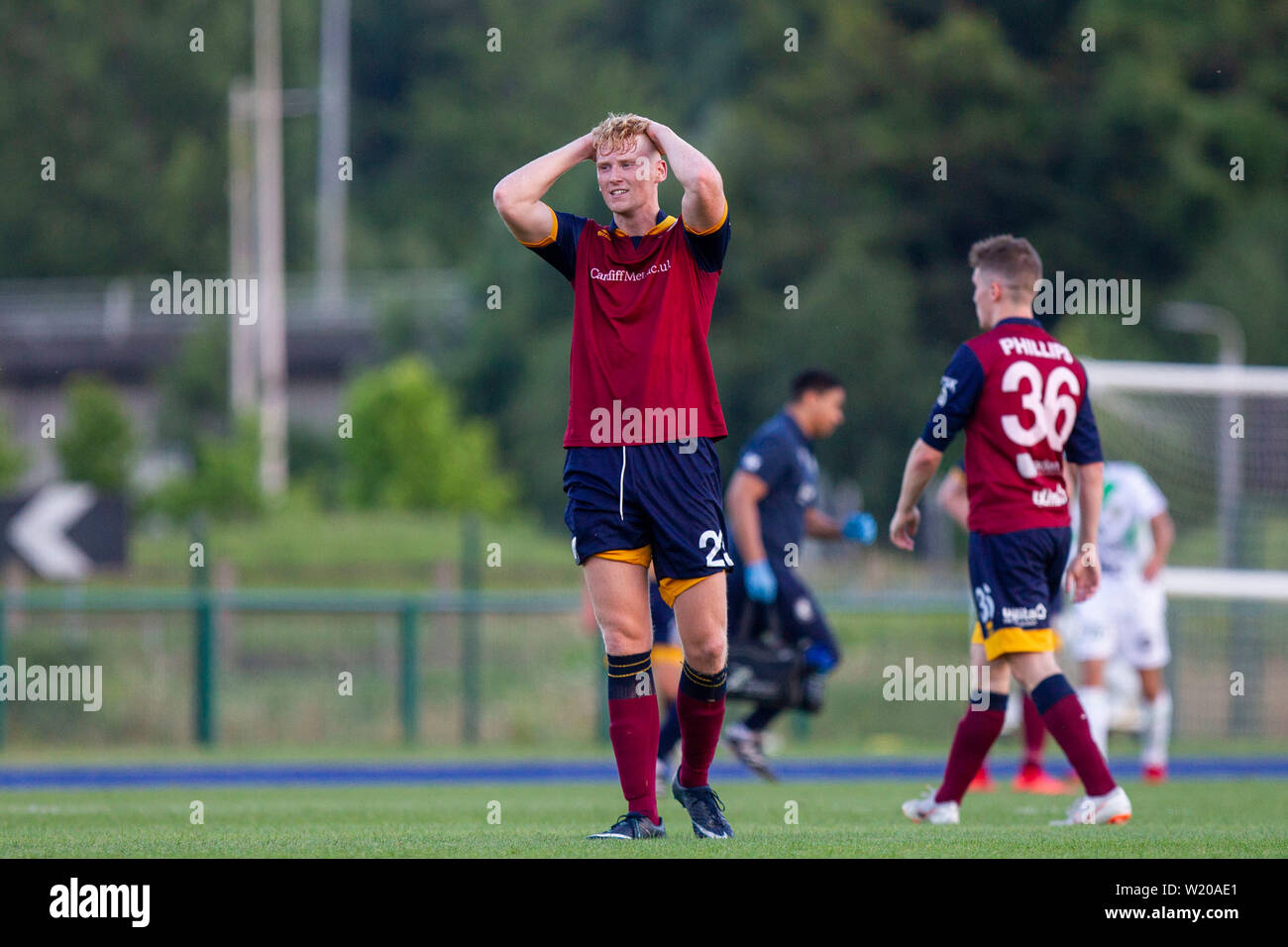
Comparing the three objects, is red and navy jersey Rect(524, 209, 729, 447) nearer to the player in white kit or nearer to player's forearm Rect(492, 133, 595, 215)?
player's forearm Rect(492, 133, 595, 215)

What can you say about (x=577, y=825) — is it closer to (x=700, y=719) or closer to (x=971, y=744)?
(x=700, y=719)

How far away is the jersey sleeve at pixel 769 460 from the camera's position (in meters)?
10.5

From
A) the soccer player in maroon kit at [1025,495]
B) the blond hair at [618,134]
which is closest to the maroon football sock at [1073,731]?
the soccer player in maroon kit at [1025,495]

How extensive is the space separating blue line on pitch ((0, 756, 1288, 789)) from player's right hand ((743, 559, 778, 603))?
87.8 inches

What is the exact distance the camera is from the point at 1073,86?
1671 inches

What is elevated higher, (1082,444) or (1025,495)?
(1082,444)

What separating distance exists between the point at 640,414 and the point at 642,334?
0.89 feet

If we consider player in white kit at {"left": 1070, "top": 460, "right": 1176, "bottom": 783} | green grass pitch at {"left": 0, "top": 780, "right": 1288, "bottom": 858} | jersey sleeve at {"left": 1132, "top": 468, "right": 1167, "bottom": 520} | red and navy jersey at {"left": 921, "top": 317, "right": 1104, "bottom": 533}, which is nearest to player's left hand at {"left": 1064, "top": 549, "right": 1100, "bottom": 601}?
red and navy jersey at {"left": 921, "top": 317, "right": 1104, "bottom": 533}

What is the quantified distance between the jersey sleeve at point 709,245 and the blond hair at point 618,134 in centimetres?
33

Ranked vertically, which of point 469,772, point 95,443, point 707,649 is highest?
point 95,443

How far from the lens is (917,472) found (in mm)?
6930

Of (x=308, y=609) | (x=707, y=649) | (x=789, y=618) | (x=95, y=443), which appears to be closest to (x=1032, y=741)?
(x=789, y=618)

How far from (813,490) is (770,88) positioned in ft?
114

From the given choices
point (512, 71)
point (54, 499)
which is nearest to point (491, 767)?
point (54, 499)
